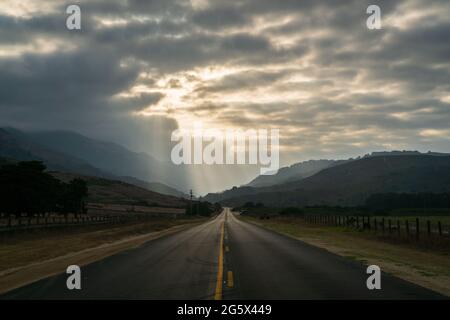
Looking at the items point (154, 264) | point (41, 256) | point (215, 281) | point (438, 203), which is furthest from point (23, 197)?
point (438, 203)

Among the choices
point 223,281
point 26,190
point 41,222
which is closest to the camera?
point 223,281

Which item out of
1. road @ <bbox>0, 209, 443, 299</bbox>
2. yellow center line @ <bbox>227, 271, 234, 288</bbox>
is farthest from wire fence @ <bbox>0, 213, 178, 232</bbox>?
yellow center line @ <bbox>227, 271, 234, 288</bbox>

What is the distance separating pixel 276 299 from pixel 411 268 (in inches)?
367

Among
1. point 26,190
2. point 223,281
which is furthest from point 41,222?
point 223,281

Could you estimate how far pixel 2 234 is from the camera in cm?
3453

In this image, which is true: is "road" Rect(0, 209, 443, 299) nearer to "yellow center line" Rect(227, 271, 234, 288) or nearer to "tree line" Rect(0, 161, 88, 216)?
"yellow center line" Rect(227, 271, 234, 288)

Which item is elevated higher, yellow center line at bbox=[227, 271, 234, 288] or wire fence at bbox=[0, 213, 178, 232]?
yellow center line at bbox=[227, 271, 234, 288]

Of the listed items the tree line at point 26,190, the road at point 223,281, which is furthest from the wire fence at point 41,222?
the road at point 223,281

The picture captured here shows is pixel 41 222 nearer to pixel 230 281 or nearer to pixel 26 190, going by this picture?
pixel 26 190

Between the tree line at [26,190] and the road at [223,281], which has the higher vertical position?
the tree line at [26,190]

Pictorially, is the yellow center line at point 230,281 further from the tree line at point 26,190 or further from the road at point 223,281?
the tree line at point 26,190

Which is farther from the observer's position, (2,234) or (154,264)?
(2,234)

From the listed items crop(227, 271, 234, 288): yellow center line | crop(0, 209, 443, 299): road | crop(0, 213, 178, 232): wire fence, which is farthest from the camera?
crop(0, 213, 178, 232): wire fence
